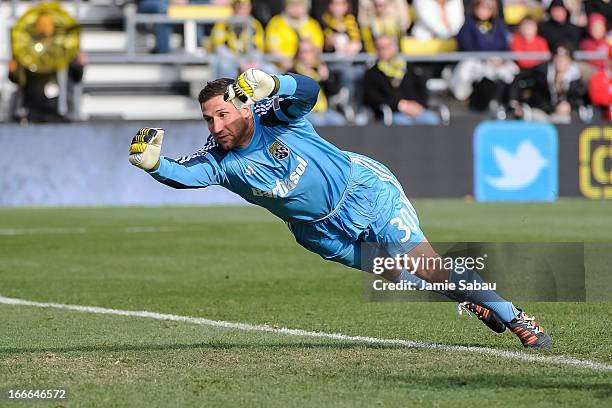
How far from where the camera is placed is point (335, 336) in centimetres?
845

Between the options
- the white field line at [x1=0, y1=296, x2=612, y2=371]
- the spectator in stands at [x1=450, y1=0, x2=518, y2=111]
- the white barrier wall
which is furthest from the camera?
the spectator in stands at [x1=450, y1=0, x2=518, y2=111]

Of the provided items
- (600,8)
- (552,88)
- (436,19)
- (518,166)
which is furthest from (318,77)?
(600,8)

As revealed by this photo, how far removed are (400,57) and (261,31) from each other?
2674mm

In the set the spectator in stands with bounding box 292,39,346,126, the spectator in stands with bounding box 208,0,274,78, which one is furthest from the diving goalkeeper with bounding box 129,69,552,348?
the spectator in stands with bounding box 208,0,274,78

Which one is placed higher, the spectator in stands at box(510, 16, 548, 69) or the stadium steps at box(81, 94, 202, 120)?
the spectator in stands at box(510, 16, 548, 69)

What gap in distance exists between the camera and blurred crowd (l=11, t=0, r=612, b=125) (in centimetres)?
2220

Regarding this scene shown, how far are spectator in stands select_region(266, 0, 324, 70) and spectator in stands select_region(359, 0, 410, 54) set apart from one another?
3.27 feet

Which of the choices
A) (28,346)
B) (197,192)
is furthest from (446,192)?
(28,346)

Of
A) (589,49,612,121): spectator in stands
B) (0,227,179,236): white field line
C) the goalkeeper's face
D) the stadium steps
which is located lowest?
(0,227,179,236): white field line

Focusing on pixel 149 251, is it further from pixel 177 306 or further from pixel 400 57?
pixel 400 57

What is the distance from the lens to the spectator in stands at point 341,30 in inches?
931

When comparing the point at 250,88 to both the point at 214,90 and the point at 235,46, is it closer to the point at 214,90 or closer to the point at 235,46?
the point at 214,90

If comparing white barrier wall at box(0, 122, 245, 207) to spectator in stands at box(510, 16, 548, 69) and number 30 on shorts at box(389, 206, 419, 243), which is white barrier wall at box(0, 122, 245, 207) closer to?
spectator in stands at box(510, 16, 548, 69)

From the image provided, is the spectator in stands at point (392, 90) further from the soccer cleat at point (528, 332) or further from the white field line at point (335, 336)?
the soccer cleat at point (528, 332)
